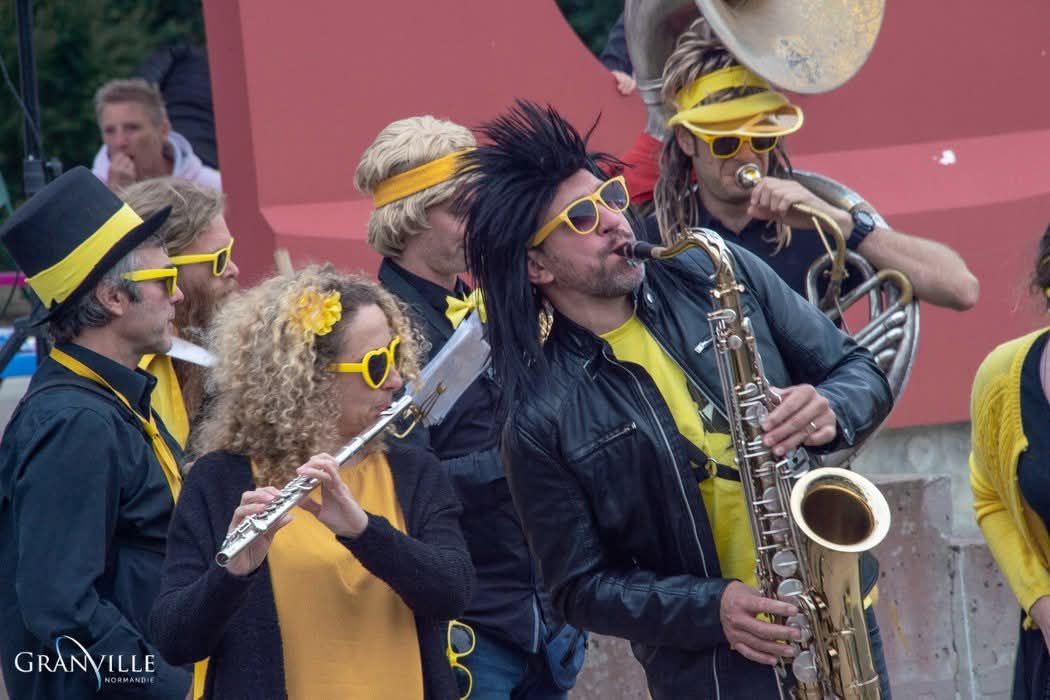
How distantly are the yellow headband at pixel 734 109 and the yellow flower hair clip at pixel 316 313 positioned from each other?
140cm

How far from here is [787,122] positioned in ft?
14.7

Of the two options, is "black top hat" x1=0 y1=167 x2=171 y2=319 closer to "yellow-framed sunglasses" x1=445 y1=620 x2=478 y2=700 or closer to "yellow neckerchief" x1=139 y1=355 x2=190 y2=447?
"yellow neckerchief" x1=139 y1=355 x2=190 y2=447

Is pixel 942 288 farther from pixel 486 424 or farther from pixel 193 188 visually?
pixel 193 188

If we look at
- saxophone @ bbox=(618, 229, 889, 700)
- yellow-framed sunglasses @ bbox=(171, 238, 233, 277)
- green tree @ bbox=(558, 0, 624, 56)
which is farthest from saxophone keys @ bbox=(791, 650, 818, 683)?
green tree @ bbox=(558, 0, 624, 56)

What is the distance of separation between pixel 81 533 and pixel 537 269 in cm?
115

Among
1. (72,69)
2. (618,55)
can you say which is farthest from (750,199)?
(72,69)

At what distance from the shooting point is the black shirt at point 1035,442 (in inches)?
139

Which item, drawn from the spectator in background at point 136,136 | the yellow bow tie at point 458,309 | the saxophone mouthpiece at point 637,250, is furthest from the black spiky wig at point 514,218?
the spectator in background at point 136,136

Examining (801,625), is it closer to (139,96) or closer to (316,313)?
(316,313)

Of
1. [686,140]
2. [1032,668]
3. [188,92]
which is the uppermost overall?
[686,140]

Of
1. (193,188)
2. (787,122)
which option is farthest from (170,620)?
(787,122)

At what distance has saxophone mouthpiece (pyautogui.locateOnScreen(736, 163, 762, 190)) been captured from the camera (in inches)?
173

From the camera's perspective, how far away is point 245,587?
311 cm

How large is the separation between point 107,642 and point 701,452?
1347 millimetres
